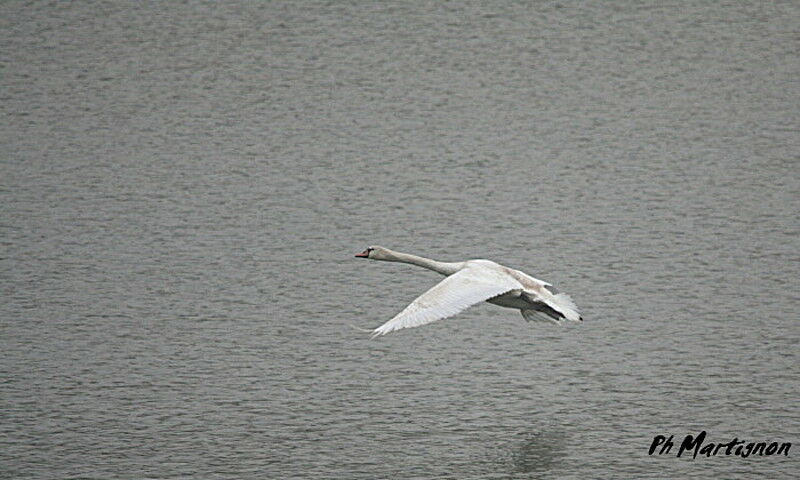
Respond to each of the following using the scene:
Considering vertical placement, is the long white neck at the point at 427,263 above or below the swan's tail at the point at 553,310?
above

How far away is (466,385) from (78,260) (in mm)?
3531

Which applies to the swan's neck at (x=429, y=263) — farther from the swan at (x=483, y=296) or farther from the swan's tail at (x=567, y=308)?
the swan's tail at (x=567, y=308)

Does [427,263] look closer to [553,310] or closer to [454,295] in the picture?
[553,310]

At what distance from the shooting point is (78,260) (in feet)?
37.4

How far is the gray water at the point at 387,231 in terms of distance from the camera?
8.55 metres

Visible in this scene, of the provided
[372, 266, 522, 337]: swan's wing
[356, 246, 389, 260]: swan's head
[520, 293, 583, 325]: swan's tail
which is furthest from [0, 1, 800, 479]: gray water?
[372, 266, 522, 337]: swan's wing

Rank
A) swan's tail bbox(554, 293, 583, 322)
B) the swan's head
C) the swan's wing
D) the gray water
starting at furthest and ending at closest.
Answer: the swan's head, swan's tail bbox(554, 293, 583, 322), the gray water, the swan's wing

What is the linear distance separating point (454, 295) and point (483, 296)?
174 millimetres

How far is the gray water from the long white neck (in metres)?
0.42

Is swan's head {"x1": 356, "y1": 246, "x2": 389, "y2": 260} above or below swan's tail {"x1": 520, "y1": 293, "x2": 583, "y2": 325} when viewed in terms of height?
above

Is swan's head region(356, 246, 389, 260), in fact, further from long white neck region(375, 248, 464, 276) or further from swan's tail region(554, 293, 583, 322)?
swan's tail region(554, 293, 583, 322)

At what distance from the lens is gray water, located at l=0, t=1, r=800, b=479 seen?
855 cm

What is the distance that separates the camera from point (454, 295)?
870 cm

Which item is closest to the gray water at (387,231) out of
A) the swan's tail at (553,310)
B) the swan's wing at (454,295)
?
the swan's tail at (553,310)
